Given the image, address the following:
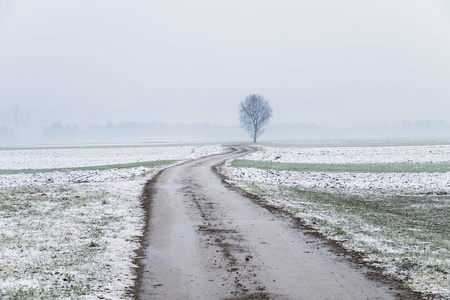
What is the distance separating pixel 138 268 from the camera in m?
9.84

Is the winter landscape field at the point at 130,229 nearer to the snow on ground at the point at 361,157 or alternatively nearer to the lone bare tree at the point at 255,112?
the snow on ground at the point at 361,157

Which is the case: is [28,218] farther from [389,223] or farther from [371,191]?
[371,191]

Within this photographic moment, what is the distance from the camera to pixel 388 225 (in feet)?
48.4

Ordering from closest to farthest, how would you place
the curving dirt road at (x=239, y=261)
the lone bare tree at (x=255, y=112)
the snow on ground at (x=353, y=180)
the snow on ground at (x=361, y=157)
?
the curving dirt road at (x=239, y=261) < the snow on ground at (x=353, y=180) < the snow on ground at (x=361, y=157) < the lone bare tree at (x=255, y=112)

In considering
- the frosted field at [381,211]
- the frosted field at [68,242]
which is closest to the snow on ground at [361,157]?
the frosted field at [381,211]

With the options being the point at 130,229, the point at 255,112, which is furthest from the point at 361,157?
the point at 255,112

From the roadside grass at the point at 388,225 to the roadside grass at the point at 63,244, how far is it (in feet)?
21.7

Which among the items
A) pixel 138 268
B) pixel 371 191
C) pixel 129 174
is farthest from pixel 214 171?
pixel 138 268

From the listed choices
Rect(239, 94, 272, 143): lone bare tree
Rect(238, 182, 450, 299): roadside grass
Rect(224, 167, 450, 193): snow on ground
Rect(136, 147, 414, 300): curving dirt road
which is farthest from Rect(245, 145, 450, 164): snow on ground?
Rect(239, 94, 272, 143): lone bare tree

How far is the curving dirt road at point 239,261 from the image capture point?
26.8 feet

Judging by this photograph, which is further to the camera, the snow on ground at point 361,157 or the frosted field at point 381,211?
the snow on ground at point 361,157

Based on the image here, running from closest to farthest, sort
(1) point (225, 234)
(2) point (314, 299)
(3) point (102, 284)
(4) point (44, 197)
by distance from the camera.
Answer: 1. (2) point (314, 299)
2. (3) point (102, 284)
3. (1) point (225, 234)
4. (4) point (44, 197)

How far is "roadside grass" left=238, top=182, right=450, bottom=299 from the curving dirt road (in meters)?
0.94

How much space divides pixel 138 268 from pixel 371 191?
63.7 feet
